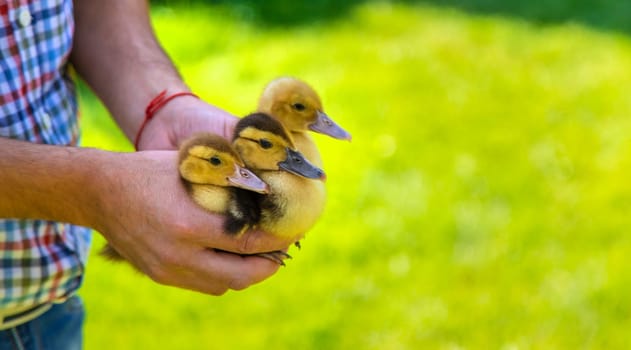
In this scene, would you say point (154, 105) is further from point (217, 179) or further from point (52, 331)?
point (52, 331)

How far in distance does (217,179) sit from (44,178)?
29cm

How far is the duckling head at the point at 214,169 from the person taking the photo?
5.03ft

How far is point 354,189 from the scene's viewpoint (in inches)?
167

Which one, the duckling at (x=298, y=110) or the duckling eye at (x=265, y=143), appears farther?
the duckling at (x=298, y=110)

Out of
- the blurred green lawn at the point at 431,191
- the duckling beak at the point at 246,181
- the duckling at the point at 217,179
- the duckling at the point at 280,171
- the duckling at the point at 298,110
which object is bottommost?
the duckling at the point at 217,179

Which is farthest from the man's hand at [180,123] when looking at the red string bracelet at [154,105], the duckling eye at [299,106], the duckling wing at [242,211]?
the duckling wing at [242,211]

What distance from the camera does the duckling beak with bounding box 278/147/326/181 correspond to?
163cm

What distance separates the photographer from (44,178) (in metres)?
1.50

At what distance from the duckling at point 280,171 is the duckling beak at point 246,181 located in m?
0.06

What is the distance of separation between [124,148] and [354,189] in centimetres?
120

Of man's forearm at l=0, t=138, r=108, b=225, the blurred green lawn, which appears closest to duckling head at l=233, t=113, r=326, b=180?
man's forearm at l=0, t=138, r=108, b=225

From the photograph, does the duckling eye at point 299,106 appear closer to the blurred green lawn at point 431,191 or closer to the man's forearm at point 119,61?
the man's forearm at point 119,61

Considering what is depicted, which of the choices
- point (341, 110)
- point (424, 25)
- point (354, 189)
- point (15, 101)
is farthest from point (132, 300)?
point (424, 25)

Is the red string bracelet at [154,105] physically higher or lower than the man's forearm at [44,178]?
higher
